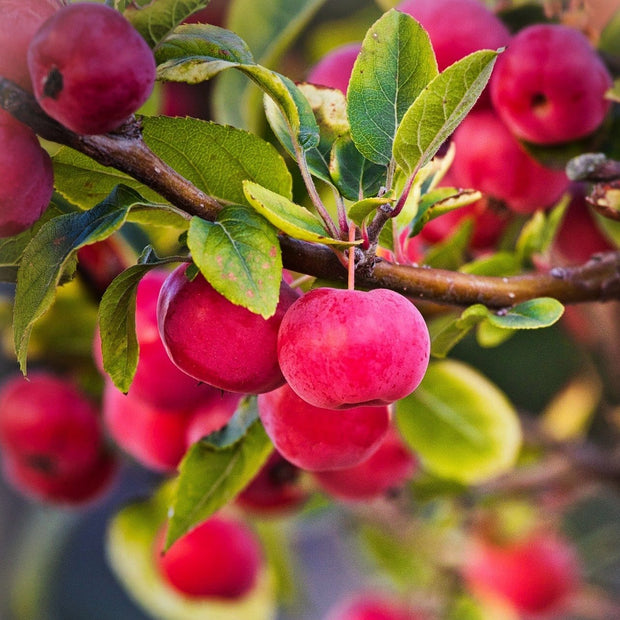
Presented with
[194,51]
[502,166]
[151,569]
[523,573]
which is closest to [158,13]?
[194,51]

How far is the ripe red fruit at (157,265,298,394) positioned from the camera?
1.19 ft

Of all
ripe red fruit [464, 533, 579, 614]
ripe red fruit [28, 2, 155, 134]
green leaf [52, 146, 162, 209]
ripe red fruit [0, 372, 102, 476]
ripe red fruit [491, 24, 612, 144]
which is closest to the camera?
ripe red fruit [28, 2, 155, 134]

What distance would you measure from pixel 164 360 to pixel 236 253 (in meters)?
0.28

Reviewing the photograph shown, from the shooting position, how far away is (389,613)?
1.14m

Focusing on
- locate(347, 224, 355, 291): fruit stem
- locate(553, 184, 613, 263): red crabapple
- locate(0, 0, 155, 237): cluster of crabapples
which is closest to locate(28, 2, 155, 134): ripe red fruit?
locate(0, 0, 155, 237): cluster of crabapples

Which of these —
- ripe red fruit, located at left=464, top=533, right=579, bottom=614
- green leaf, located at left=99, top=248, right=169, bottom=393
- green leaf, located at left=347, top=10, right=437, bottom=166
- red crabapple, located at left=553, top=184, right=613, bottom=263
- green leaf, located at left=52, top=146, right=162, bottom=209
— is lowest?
ripe red fruit, located at left=464, top=533, right=579, bottom=614

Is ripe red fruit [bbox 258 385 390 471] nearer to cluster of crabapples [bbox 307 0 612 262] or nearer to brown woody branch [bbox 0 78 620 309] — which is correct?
brown woody branch [bbox 0 78 620 309]

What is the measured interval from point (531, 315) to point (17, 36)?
269 millimetres

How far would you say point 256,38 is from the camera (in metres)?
0.69

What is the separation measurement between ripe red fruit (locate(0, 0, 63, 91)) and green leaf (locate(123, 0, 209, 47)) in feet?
0.13

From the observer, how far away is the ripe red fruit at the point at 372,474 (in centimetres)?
Answer: 69

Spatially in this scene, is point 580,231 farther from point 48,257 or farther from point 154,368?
point 48,257

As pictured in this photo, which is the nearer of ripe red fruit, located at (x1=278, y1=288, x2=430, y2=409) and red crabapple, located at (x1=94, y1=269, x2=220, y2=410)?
ripe red fruit, located at (x1=278, y1=288, x2=430, y2=409)

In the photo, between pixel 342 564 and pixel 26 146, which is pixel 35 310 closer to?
pixel 26 146
